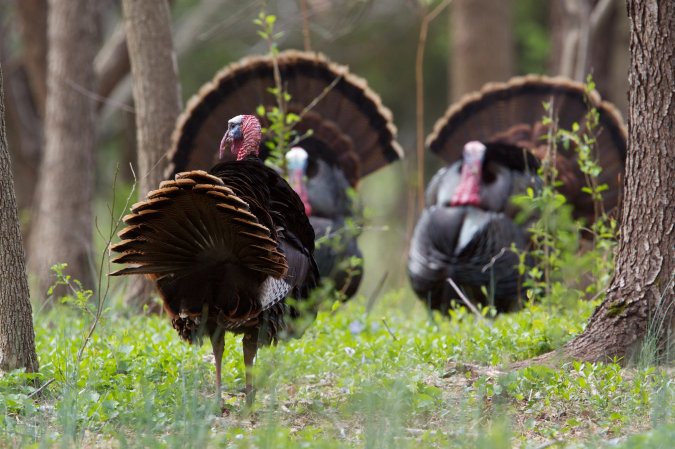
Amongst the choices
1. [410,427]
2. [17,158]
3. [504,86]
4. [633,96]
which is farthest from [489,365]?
[17,158]

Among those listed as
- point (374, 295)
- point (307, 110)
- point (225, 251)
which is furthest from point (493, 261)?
point (225, 251)

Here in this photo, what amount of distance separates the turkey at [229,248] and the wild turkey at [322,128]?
1.96 m

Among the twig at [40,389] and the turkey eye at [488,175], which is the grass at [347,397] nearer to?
the twig at [40,389]

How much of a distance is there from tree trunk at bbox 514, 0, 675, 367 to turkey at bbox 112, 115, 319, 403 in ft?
4.20

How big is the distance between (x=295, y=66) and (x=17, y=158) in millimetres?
6482

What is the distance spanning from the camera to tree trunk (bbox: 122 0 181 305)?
7016 mm

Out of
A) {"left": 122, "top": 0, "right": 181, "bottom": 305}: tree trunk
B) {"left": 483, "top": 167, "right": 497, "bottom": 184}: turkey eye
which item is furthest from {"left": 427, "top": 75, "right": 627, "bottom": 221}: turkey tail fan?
{"left": 122, "top": 0, "right": 181, "bottom": 305}: tree trunk

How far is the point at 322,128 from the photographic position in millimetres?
7766

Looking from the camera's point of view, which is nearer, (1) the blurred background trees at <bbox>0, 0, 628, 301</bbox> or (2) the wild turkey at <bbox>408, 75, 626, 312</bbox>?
(2) the wild turkey at <bbox>408, 75, 626, 312</bbox>

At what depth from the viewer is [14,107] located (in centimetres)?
1259

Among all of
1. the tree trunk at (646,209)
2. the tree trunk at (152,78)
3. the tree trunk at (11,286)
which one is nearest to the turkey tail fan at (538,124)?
the tree trunk at (152,78)

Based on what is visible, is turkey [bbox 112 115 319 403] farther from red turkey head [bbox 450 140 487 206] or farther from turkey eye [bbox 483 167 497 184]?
turkey eye [bbox 483 167 497 184]

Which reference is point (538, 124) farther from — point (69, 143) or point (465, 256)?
point (69, 143)

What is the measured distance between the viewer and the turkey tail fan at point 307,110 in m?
7.03
